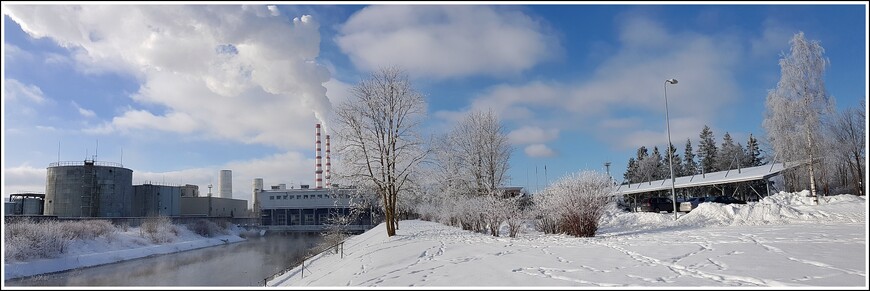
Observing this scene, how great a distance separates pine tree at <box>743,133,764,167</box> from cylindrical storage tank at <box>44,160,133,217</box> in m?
85.0

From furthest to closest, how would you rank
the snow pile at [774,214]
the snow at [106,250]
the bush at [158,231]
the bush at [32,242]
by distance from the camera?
the bush at [158,231], the bush at [32,242], the snow at [106,250], the snow pile at [774,214]

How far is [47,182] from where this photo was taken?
67.6 metres

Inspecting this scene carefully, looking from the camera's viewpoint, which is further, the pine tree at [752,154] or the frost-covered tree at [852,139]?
the pine tree at [752,154]

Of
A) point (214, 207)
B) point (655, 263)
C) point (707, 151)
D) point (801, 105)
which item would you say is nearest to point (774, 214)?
point (801, 105)

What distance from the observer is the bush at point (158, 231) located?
5325 cm

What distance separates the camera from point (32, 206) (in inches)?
2813

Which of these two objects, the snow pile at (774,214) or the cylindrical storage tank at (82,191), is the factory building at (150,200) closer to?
the cylindrical storage tank at (82,191)

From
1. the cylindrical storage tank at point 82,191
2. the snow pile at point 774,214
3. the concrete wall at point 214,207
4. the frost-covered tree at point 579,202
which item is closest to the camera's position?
the frost-covered tree at point 579,202

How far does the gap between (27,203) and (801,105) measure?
283ft

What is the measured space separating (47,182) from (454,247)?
233 feet

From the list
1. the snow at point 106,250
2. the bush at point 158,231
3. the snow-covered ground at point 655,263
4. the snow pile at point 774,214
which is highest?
the snow pile at point 774,214

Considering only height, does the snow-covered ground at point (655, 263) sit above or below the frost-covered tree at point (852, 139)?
below

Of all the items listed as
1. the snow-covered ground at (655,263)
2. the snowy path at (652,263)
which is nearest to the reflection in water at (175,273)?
the snow-covered ground at (655,263)

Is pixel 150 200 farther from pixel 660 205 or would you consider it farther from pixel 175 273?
pixel 660 205
